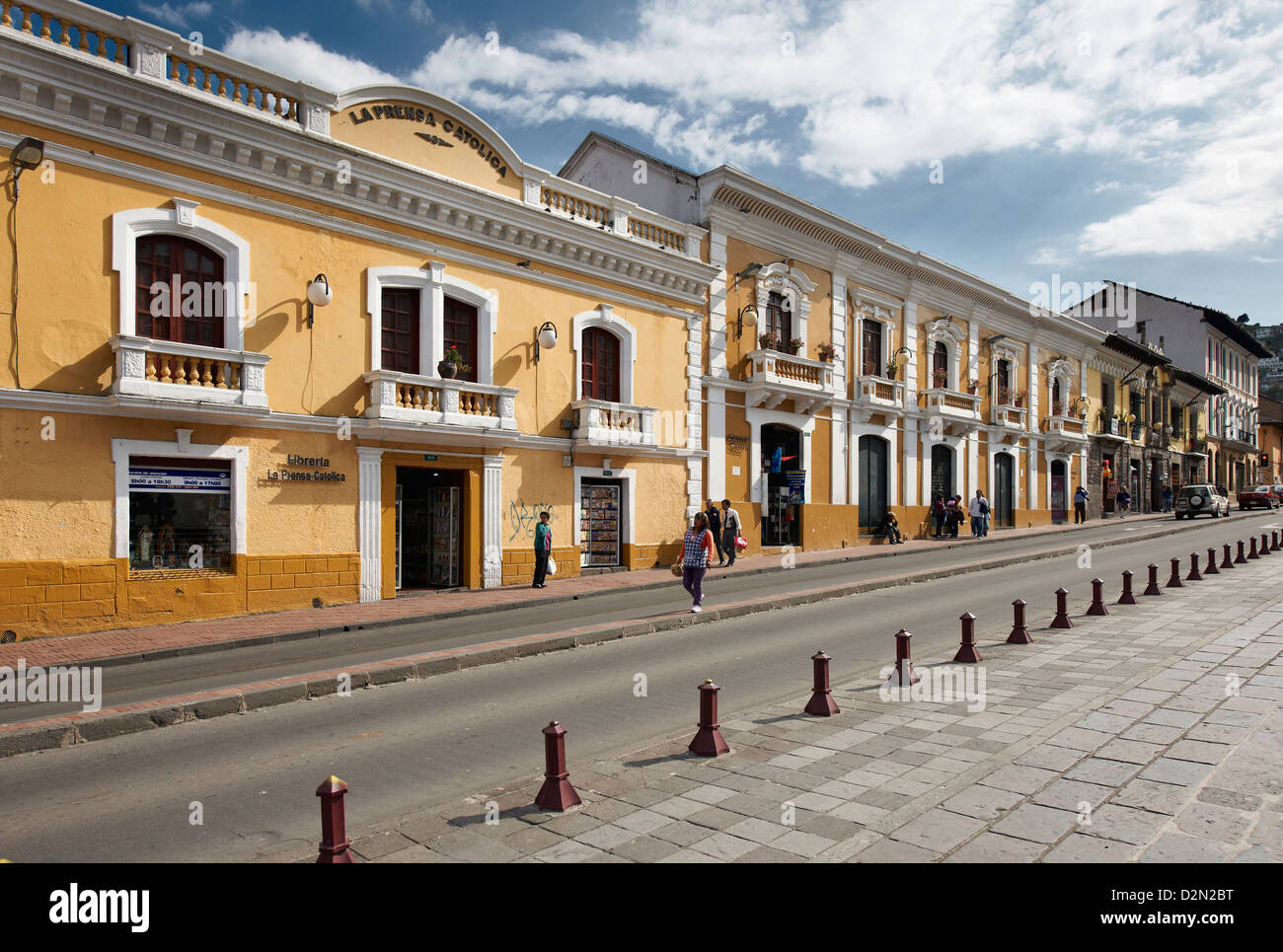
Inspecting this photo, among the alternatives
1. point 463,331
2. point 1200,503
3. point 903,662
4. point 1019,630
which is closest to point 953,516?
point 1200,503

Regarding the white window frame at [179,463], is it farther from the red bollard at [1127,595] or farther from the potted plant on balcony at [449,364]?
the red bollard at [1127,595]

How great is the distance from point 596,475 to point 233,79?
10.4 m

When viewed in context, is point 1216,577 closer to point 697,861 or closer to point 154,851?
point 697,861

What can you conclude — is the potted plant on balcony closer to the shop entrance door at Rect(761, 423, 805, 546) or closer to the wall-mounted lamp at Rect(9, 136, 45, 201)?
the wall-mounted lamp at Rect(9, 136, 45, 201)

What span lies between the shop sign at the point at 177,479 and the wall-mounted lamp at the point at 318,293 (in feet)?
10.3

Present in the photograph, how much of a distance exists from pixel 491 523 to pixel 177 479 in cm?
594

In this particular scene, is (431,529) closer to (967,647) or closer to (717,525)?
(717,525)

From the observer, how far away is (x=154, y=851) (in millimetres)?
4840

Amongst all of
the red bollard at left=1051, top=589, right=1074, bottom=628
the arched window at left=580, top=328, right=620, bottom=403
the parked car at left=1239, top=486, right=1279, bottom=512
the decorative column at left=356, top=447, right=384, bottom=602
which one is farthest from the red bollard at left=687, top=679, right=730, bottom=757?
the parked car at left=1239, top=486, right=1279, bottom=512

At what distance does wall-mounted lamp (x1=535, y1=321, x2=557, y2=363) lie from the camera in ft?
59.0

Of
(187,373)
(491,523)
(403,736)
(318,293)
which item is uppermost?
(318,293)

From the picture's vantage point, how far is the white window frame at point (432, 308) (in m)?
15.6

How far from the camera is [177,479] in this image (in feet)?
43.1

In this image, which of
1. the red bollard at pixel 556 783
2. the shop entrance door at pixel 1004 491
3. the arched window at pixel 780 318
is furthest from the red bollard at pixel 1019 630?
the shop entrance door at pixel 1004 491
